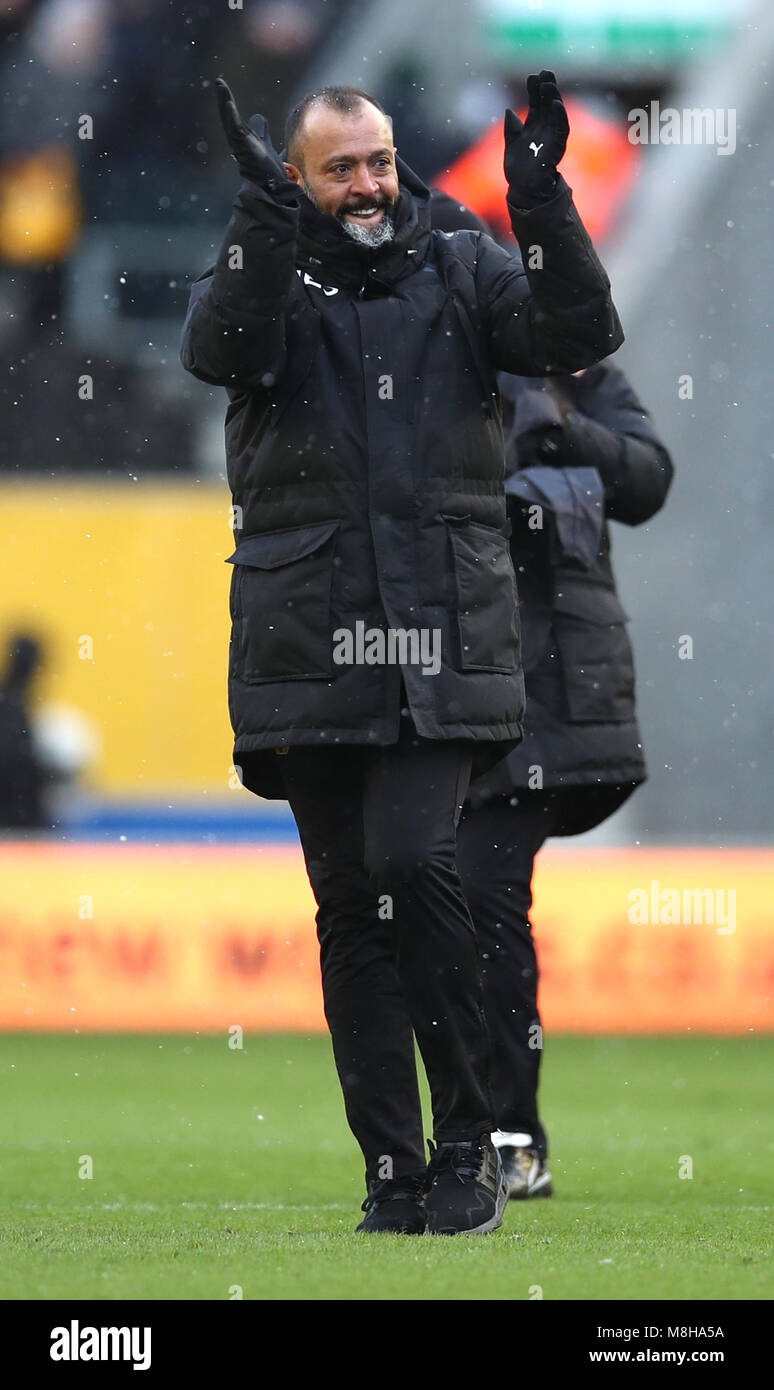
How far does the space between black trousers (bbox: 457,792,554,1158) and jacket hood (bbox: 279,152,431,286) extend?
139 centimetres

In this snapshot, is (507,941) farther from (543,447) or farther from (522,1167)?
(543,447)

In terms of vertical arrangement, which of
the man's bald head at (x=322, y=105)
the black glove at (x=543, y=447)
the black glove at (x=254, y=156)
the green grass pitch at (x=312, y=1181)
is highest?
the man's bald head at (x=322, y=105)

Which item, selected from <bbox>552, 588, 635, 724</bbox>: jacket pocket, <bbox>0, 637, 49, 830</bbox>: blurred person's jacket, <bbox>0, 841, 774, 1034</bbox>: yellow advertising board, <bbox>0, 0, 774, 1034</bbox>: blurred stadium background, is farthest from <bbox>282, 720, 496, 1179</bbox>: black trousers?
<bbox>0, 0, 774, 1034</bbox>: blurred stadium background

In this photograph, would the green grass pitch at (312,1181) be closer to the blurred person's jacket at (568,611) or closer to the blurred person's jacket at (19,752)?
the blurred person's jacket at (568,611)

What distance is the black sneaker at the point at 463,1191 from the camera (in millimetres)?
4188

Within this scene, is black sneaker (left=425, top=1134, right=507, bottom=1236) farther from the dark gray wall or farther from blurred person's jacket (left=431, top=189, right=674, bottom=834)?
the dark gray wall

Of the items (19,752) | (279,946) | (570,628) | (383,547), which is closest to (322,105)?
(383,547)

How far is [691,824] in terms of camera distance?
613 inches

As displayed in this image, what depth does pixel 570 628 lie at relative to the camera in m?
5.36

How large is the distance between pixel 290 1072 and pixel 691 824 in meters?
7.70

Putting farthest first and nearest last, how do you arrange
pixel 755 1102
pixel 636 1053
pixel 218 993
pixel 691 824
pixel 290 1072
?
pixel 691 824, pixel 218 993, pixel 636 1053, pixel 290 1072, pixel 755 1102

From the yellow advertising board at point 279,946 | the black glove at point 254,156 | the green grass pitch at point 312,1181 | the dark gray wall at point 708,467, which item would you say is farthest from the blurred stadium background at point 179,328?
the black glove at point 254,156
